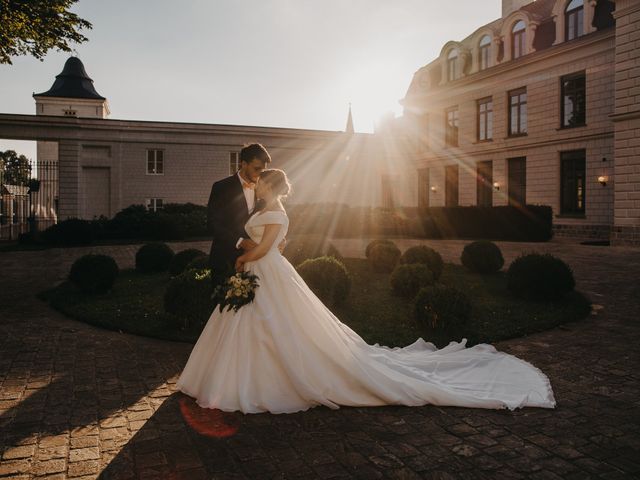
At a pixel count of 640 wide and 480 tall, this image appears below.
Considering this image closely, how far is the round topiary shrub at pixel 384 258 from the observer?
523 inches

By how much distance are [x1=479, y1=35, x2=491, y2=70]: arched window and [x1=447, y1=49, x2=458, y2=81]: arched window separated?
78.5 inches

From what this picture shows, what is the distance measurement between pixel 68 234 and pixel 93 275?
11.3 meters

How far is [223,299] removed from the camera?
4.67 metres

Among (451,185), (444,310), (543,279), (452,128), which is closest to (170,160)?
(451,185)

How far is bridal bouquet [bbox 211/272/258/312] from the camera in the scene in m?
4.60

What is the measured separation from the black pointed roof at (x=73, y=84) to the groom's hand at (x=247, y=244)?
5886cm

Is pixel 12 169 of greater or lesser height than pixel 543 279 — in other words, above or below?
above

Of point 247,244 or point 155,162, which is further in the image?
point 155,162

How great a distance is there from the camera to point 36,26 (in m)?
13.2

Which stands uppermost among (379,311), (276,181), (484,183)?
(484,183)

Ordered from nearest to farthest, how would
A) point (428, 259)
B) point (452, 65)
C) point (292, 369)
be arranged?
point (292, 369), point (428, 259), point (452, 65)

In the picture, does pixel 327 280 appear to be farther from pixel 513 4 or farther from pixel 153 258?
pixel 513 4

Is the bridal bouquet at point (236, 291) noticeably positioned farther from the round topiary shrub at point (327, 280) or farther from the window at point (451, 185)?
the window at point (451, 185)

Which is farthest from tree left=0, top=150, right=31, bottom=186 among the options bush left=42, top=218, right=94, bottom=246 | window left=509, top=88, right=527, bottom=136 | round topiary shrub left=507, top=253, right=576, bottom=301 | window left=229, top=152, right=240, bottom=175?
round topiary shrub left=507, top=253, right=576, bottom=301
